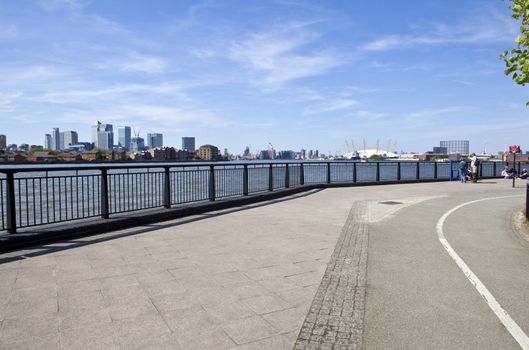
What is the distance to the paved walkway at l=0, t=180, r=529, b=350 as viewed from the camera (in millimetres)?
3256

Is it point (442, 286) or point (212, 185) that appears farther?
point (212, 185)

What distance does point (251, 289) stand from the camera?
443cm

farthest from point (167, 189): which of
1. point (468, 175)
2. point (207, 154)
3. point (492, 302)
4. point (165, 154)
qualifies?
point (207, 154)

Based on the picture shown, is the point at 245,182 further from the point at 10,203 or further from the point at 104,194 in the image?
the point at 10,203

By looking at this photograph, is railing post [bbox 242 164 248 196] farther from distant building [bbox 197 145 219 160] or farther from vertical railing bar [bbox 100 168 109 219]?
distant building [bbox 197 145 219 160]

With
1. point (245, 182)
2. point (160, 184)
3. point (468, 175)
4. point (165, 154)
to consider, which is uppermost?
point (165, 154)

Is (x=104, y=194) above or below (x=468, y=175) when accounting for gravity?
above

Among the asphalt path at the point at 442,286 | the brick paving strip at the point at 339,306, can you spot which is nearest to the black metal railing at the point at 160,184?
the brick paving strip at the point at 339,306

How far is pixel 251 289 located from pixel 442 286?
2.43m

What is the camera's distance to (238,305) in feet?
12.9

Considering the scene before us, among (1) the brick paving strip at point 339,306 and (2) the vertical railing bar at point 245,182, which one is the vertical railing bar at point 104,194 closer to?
(1) the brick paving strip at point 339,306

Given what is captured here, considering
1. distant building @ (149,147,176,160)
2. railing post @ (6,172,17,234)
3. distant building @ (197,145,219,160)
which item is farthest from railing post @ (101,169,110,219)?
distant building @ (197,145,219,160)

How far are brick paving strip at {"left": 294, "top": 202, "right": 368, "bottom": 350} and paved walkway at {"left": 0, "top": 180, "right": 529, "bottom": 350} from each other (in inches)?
0.7

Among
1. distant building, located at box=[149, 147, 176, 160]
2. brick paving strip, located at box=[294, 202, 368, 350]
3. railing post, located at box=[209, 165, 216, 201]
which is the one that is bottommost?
→ brick paving strip, located at box=[294, 202, 368, 350]
